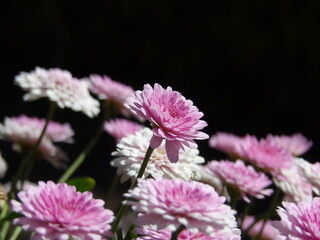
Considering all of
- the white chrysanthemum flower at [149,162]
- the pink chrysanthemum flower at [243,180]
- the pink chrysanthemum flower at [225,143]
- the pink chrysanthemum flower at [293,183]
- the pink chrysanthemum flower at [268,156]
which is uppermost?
the pink chrysanthemum flower at [225,143]

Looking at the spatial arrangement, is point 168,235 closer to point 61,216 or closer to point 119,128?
point 61,216

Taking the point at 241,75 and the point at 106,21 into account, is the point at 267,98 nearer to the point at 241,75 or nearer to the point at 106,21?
the point at 241,75

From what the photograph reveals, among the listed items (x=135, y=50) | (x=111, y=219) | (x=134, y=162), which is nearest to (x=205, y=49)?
(x=135, y=50)

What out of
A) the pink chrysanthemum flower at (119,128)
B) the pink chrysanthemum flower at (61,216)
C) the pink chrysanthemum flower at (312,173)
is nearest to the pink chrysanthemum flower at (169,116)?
the pink chrysanthemum flower at (61,216)

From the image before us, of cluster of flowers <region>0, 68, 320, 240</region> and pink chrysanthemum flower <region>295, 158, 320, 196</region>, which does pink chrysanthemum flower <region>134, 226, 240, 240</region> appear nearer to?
cluster of flowers <region>0, 68, 320, 240</region>

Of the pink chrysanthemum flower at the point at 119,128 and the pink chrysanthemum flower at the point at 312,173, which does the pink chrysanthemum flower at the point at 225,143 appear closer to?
the pink chrysanthemum flower at the point at 119,128

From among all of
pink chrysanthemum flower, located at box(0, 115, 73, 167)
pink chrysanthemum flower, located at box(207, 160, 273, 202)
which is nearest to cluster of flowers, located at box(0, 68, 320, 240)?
pink chrysanthemum flower, located at box(207, 160, 273, 202)
